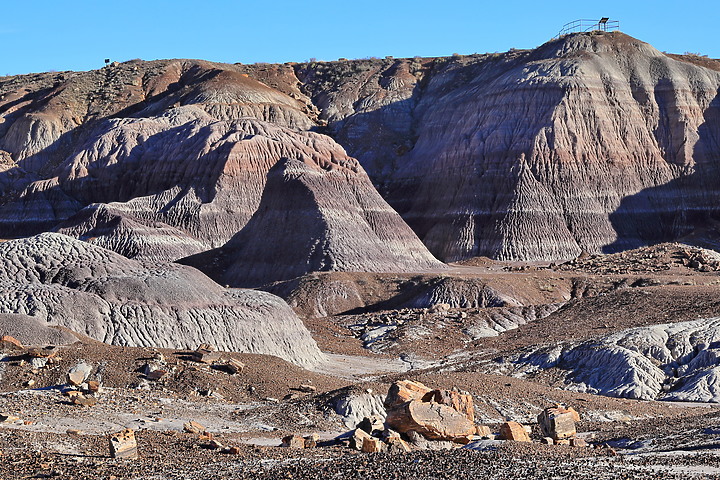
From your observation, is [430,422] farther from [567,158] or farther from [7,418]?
[567,158]

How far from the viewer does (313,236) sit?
6166 cm

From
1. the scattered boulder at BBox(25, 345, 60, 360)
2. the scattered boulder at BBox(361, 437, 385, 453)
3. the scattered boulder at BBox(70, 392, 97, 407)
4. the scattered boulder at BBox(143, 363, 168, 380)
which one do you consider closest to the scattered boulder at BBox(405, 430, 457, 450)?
the scattered boulder at BBox(361, 437, 385, 453)

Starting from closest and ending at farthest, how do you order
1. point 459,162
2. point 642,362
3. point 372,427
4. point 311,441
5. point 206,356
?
point 311,441, point 372,427, point 206,356, point 642,362, point 459,162

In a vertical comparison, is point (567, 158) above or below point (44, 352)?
above

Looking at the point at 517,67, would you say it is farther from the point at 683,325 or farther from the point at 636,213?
the point at 683,325

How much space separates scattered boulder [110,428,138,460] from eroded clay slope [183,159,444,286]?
41.7 meters

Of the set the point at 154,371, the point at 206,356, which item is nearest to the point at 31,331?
the point at 154,371

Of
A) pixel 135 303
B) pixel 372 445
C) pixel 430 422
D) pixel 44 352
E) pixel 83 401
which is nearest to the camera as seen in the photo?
pixel 372 445

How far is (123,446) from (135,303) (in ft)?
45.7

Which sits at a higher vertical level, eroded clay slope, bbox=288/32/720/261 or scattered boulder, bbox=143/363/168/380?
eroded clay slope, bbox=288/32/720/261

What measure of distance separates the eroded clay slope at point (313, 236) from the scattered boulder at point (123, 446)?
41721 mm

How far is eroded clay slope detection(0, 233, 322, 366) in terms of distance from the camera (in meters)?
29.3

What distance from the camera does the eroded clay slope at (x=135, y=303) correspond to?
1155 inches

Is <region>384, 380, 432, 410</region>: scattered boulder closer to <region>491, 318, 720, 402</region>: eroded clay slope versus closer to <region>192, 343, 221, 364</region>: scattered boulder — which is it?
<region>192, 343, 221, 364</region>: scattered boulder
